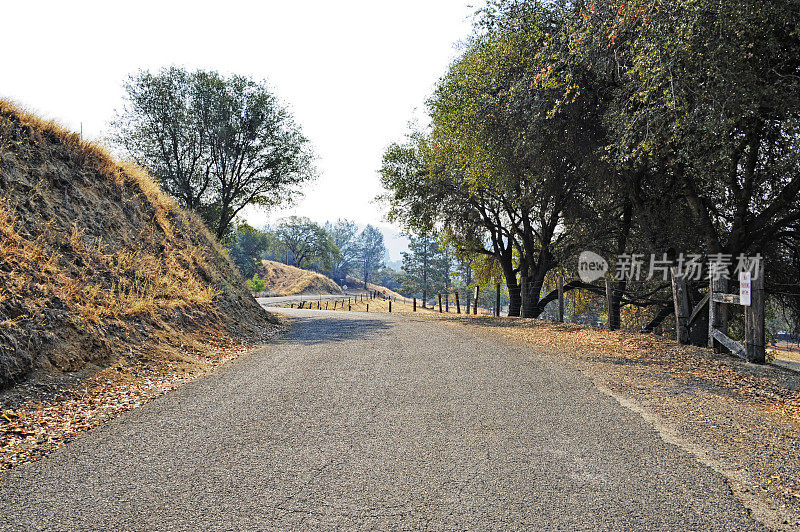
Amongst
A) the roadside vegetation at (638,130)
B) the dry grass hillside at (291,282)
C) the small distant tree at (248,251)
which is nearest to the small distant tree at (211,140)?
the roadside vegetation at (638,130)

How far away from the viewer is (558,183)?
14.5 m

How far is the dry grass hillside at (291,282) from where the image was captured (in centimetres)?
6719

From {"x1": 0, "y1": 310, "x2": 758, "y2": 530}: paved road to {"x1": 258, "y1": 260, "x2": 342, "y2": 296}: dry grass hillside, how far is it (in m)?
61.7

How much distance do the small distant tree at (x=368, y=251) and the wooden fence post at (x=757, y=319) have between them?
14761 cm

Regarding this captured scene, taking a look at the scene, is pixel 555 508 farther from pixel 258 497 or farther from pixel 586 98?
pixel 586 98

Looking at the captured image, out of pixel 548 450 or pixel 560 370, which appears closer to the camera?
pixel 548 450

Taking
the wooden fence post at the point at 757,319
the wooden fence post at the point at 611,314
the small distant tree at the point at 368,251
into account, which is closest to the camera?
the wooden fence post at the point at 757,319

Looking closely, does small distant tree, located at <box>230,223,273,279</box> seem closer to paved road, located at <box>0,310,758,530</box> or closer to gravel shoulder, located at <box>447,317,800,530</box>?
gravel shoulder, located at <box>447,317,800,530</box>

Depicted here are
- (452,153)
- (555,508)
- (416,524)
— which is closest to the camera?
(416,524)

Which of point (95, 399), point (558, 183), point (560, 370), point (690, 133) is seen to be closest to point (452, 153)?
point (558, 183)

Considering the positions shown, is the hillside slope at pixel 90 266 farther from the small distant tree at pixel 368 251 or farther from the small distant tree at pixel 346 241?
the small distant tree at pixel 368 251

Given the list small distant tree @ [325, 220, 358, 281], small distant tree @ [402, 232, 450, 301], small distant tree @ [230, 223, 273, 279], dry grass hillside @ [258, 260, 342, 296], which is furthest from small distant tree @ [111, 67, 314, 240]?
small distant tree @ [325, 220, 358, 281]

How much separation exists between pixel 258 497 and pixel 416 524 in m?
1.07

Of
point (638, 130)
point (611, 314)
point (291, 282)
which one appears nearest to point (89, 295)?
point (638, 130)
